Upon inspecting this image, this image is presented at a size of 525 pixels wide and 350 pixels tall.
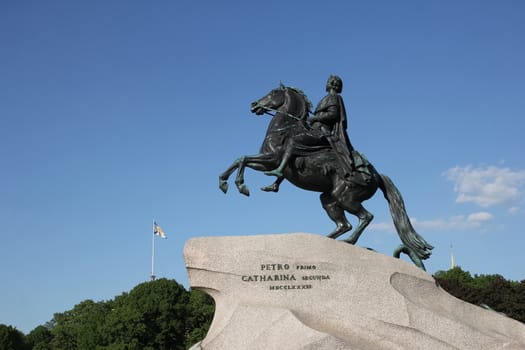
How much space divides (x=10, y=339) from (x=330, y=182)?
142 ft

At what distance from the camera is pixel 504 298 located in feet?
117

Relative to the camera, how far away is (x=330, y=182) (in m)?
12.2

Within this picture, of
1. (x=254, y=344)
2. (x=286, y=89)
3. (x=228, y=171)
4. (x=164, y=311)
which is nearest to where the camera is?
(x=254, y=344)

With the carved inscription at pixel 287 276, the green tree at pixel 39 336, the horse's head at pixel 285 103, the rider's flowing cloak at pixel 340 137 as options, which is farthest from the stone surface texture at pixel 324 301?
the green tree at pixel 39 336

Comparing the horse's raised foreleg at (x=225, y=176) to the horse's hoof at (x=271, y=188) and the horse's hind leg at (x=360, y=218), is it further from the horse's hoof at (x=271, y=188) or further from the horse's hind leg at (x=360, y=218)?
the horse's hind leg at (x=360, y=218)

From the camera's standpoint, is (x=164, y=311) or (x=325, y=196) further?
(x=164, y=311)

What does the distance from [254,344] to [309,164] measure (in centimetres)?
377

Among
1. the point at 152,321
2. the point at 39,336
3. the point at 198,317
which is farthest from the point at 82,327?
the point at 39,336

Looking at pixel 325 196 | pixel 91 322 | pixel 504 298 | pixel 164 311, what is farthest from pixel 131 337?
pixel 325 196

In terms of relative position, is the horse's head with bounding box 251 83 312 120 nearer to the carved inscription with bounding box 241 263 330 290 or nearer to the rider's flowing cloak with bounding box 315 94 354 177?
the rider's flowing cloak with bounding box 315 94 354 177

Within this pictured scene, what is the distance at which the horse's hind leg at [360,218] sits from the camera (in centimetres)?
1202

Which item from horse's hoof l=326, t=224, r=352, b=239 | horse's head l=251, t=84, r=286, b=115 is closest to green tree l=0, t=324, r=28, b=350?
horse's head l=251, t=84, r=286, b=115

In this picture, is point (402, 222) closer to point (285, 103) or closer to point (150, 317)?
point (285, 103)

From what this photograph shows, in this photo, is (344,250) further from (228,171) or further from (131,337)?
(131,337)
